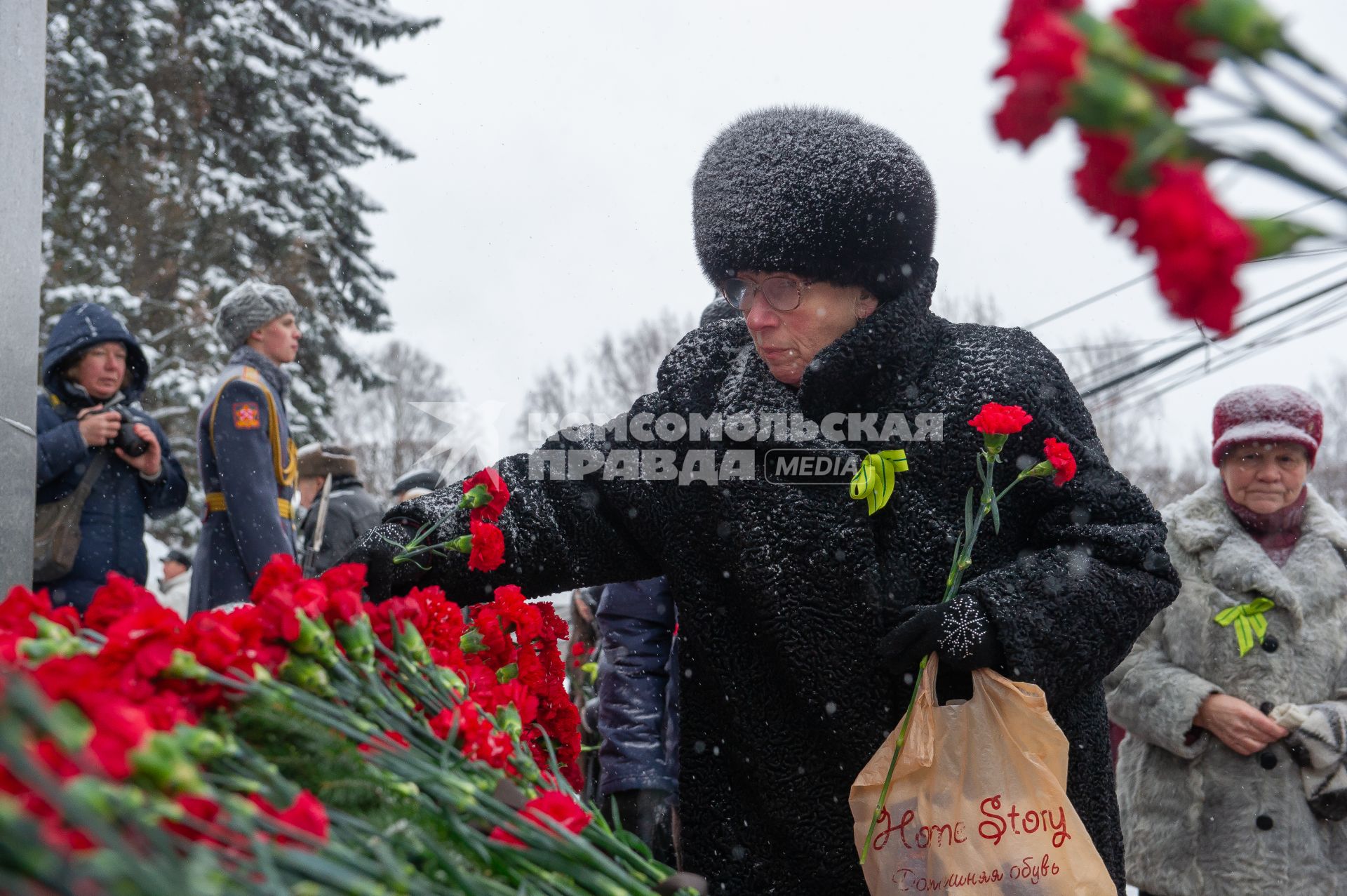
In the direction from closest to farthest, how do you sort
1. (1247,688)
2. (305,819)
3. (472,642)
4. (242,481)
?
(305,819)
(472,642)
(1247,688)
(242,481)

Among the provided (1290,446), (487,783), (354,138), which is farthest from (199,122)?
(487,783)

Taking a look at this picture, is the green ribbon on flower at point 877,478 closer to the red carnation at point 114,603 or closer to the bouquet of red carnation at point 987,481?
the bouquet of red carnation at point 987,481

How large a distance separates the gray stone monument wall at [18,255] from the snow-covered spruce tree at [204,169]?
10.1 m

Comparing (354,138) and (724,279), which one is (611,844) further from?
(354,138)

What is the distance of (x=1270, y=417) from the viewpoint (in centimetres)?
367

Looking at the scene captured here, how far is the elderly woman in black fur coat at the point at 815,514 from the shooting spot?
2.25m

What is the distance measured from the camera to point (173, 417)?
12477 millimetres

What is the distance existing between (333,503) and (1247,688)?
3974mm

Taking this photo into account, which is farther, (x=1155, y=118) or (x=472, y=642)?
(x=472, y=642)

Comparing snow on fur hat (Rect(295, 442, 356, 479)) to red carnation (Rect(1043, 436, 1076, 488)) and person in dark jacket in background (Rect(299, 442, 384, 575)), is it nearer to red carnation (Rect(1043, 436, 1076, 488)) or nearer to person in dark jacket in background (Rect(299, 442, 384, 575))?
person in dark jacket in background (Rect(299, 442, 384, 575))

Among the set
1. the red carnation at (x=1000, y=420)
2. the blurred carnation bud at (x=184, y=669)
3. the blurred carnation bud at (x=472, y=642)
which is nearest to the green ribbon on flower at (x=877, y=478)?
the red carnation at (x=1000, y=420)

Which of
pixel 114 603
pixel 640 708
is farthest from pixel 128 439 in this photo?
pixel 114 603

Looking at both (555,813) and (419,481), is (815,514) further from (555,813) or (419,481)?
(419,481)

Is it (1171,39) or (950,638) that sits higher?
(1171,39)
